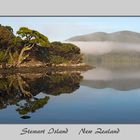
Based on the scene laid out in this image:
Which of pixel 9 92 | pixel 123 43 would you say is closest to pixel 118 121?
pixel 123 43

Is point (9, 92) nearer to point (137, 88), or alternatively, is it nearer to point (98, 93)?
point (98, 93)

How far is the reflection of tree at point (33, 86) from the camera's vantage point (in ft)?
19.6

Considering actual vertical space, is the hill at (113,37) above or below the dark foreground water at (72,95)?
above

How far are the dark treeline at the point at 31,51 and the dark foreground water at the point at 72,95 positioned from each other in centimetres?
21

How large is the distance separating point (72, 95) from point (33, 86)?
528 mm

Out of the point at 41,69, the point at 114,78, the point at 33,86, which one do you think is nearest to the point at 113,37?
the point at 114,78

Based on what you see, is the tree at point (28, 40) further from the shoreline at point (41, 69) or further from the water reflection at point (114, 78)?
the water reflection at point (114, 78)

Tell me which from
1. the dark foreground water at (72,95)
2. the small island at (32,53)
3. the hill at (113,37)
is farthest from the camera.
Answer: the small island at (32,53)

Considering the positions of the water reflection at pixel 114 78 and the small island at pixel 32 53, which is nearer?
the water reflection at pixel 114 78

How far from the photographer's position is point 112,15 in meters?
5.84

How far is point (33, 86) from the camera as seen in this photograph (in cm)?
603

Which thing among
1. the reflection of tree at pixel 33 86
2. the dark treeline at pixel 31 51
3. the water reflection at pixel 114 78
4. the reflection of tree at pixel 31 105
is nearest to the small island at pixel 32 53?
the dark treeline at pixel 31 51

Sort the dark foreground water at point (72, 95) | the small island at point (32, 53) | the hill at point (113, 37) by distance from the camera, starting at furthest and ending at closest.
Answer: the small island at point (32, 53) → the hill at point (113, 37) → the dark foreground water at point (72, 95)

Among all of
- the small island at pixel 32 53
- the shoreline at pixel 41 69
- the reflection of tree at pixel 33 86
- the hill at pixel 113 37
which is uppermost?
the hill at pixel 113 37
